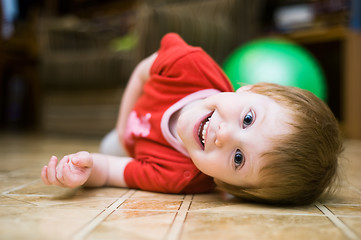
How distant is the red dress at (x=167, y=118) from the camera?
950mm

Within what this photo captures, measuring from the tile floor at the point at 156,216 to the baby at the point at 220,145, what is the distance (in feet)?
0.12

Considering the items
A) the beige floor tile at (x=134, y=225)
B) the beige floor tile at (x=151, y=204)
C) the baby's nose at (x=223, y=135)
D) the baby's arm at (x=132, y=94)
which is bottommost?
the beige floor tile at (x=151, y=204)

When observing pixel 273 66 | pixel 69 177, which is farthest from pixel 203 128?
pixel 273 66

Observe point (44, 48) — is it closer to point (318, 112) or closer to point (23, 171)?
point (23, 171)

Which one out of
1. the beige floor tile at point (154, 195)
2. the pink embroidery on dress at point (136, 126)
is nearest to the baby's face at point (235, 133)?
the beige floor tile at point (154, 195)

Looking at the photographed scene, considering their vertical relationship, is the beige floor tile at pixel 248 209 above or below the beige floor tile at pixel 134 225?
below

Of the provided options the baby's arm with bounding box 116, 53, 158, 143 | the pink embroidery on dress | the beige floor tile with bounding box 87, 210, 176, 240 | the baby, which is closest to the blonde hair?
the baby

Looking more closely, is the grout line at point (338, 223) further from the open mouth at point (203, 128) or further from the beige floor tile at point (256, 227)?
the open mouth at point (203, 128)

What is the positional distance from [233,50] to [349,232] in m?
1.74

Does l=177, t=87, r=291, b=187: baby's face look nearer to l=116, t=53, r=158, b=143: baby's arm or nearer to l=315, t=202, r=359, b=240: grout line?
l=315, t=202, r=359, b=240: grout line

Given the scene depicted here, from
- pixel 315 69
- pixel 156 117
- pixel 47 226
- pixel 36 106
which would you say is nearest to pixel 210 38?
pixel 315 69

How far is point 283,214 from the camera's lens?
0.74m

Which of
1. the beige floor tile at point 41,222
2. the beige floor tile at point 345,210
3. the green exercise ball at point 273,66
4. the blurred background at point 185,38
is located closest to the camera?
the beige floor tile at point 41,222

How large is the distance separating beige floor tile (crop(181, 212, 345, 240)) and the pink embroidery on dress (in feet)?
1.32
